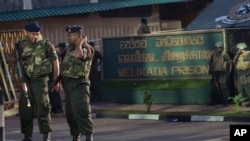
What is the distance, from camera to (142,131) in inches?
560

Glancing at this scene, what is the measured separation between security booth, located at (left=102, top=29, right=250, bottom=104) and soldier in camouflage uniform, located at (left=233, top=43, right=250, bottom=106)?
0.73 m

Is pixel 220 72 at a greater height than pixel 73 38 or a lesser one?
lesser

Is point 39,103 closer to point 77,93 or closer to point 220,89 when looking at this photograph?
point 77,93

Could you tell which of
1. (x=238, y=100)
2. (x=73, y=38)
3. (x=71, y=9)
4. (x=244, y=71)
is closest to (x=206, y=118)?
(x=238, y=100)

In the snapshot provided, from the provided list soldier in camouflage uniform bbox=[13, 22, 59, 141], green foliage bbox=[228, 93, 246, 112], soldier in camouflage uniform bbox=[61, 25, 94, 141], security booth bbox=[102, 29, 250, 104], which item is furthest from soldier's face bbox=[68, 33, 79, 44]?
security booth bbox=[102, 29, 250, 104]

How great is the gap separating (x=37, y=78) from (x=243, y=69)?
286 inches

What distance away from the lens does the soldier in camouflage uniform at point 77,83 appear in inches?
446

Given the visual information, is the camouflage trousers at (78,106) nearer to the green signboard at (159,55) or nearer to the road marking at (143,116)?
the road marking at (143,116)

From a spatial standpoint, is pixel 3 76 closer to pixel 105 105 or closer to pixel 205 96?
pixel 105 105

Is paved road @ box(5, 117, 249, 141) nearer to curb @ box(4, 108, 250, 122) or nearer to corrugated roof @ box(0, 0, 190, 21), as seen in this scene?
curb @ box(4, 108, 250, 122)

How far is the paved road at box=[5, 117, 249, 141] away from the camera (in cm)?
1293

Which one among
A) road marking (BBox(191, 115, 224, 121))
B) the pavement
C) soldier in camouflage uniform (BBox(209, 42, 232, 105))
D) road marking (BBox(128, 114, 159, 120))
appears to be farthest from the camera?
soldier in camouflage uniform (BBox(209, 42, 232, 105))

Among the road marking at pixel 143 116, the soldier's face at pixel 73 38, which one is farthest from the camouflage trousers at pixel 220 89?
the soldier's face at pixel 73 38

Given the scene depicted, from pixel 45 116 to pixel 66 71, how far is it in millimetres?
776
